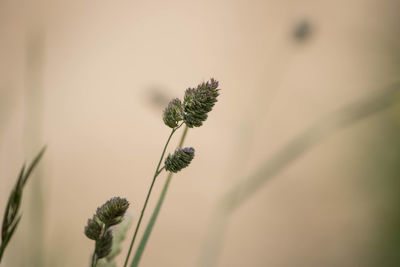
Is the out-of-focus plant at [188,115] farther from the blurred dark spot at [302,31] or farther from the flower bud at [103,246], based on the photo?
the blurred dark spot at [302,31]

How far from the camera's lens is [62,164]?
2.08 meters

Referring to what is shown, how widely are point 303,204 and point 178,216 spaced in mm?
705

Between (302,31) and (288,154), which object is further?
(302,31)

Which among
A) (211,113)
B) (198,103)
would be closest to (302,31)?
(198,103)

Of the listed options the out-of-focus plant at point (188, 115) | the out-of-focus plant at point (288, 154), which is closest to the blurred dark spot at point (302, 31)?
the out-of-focus plant at point (288, 154)

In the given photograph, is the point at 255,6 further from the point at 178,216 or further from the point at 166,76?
the point at 178,216

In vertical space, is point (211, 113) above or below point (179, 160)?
above

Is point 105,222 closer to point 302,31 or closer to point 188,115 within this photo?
point 188,115

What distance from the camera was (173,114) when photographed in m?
0.28

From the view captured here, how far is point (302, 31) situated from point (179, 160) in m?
0.62

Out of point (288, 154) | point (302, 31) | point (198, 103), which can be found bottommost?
point (198, 103)

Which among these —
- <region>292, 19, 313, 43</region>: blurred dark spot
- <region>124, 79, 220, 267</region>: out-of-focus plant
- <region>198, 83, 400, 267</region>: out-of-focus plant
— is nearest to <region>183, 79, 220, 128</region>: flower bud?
<region>124, 79, 220, 267</region>: out-of-focus plant

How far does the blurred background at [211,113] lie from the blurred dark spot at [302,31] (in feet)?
2.71

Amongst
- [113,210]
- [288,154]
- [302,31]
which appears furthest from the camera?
[302,31]
